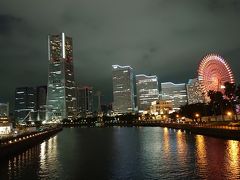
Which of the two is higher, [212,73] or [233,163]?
[212,73]

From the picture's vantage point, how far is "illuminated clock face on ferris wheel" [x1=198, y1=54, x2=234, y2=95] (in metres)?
103

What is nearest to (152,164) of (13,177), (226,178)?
(226,178)

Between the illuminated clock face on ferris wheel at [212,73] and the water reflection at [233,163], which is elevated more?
the illuminated clock face on ferris wheel at [212,73]

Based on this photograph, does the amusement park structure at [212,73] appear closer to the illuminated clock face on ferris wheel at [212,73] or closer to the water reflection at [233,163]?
the illuminated clock face on ferris wheel at [212,73]

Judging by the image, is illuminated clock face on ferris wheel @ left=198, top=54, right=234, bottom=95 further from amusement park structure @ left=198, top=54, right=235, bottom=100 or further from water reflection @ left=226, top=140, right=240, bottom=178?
water reflection @ left=226, top=140, right=240, bottom=178

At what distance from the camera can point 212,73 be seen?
104188 millimetres

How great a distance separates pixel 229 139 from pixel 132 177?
122ft

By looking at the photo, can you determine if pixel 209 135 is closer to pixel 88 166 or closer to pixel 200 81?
pixel 200 81

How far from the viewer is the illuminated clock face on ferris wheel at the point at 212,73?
337ft

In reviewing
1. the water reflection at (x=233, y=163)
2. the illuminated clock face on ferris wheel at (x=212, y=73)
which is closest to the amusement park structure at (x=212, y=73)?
the illuminated clock face on ferris wheel at (x=212, y=73)

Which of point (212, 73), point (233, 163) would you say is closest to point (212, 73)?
point (212, 73)

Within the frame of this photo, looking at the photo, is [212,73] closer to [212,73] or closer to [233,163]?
[212,73]

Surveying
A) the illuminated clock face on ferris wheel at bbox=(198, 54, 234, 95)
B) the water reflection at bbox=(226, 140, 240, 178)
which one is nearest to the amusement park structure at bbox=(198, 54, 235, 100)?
the illuminated clock face on ferris wheel at bbox=(198, 54, 234, 95)

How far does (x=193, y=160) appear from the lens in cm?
3844
